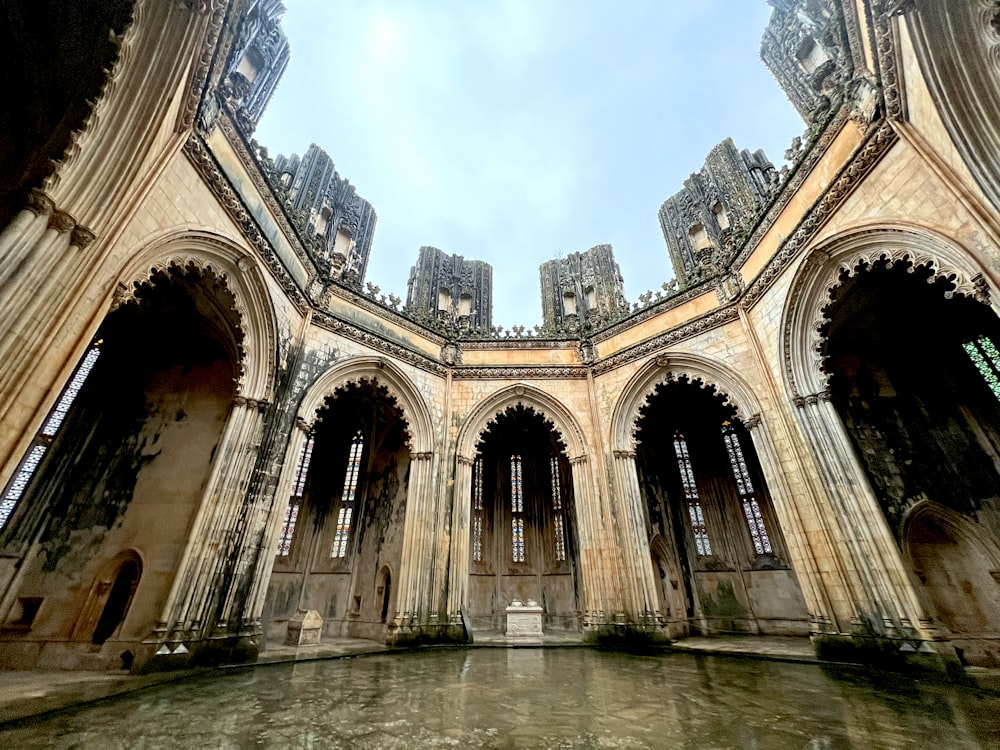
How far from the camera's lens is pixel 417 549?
38.3ft

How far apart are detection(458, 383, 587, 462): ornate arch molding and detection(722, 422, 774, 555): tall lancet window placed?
25.8ft

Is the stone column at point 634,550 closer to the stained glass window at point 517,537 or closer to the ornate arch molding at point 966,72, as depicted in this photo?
the stained glass window at point 517,537

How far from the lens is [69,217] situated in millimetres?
4883

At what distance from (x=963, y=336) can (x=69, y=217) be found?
19.4m

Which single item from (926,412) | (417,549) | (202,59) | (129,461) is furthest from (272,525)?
(926,412)

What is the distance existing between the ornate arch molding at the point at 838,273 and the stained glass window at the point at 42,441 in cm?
1797

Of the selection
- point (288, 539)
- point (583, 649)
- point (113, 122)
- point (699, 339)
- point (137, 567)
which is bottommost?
point (583, 649)

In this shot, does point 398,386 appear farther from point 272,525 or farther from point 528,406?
point 272,525

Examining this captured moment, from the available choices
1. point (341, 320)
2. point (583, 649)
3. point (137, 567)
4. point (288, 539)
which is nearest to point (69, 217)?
point (341, 320)

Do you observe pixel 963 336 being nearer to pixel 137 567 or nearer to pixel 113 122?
pixel 113 122

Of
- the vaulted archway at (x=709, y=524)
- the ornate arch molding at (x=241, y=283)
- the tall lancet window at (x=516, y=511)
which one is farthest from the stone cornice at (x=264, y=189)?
the tall lancet window at (x=516, y=511)

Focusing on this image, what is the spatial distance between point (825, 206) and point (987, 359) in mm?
6778

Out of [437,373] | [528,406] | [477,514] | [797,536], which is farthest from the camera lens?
[477,514]

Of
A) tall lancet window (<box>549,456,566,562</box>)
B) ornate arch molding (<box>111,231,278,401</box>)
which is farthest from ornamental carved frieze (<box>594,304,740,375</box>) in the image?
ornate arch molding (<box>111,231,278,401</box>)
